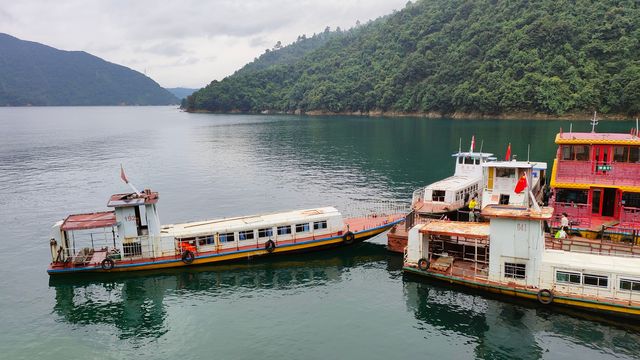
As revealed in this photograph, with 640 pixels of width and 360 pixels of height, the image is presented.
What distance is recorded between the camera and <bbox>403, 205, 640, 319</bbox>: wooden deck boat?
96.0ft

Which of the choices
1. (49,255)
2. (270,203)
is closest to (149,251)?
(49,255)

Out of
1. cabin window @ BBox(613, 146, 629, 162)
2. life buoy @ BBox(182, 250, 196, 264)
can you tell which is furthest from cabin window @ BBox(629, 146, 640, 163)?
life buoy @ BBox(182, 250, 196, 264)

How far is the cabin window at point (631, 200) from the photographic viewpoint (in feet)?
124

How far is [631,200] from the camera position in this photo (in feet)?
125

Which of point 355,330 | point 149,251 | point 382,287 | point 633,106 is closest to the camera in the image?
point 355,330

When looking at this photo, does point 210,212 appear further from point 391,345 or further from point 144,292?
point 391,345

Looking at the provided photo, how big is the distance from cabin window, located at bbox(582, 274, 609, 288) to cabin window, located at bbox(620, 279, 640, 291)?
81cm

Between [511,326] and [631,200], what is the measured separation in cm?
1750

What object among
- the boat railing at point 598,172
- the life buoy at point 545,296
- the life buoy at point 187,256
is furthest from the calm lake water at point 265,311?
the boat railing at point 598,172

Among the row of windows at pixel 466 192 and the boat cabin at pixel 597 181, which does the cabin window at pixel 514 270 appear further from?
the row of windows at pixel 466 192

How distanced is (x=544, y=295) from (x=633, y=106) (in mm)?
159228

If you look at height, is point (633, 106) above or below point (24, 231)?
above

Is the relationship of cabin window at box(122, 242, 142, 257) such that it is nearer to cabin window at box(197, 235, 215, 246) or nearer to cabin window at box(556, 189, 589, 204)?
cabin window at box(197, 235, 215, 246)

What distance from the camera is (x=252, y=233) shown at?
41844mm
